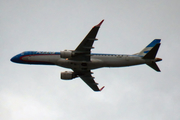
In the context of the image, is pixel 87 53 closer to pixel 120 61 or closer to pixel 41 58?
pixel 120 61

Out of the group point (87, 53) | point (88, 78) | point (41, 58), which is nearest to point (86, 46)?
point (87, 53)

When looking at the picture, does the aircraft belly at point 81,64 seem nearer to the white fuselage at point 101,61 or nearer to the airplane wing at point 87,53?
the white fuselage at point 101,61

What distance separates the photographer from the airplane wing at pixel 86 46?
155 feet

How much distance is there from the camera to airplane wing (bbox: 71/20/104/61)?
4736 centimetres

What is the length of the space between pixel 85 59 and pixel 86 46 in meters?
3.50

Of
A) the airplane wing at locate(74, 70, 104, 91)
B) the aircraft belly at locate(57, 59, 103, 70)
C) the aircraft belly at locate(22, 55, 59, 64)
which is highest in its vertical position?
the aircraft belly at locate(22, 55, 59, 64)

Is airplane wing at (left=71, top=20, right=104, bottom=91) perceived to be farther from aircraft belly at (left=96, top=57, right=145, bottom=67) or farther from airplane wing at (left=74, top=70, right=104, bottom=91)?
aircraft belly at (left=96, top=57, right=145, bottom=67)

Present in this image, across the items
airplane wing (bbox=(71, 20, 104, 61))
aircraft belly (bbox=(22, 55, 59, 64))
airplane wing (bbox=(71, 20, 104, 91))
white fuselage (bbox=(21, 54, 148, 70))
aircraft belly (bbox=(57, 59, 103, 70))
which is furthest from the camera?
aircraft belly (bbox=(22, 55, 59, 64))

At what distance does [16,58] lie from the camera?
190ft

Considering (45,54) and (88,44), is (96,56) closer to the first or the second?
(88,44)

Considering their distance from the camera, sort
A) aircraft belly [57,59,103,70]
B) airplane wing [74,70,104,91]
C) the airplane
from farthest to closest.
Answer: airplane wing [74,70,104,91] < aircraft belly [57,59,103,70] < the airplane

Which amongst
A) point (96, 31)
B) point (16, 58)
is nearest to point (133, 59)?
point (96, 31)

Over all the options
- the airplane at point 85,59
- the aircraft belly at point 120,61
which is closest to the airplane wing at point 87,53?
the airplane at point 85,59

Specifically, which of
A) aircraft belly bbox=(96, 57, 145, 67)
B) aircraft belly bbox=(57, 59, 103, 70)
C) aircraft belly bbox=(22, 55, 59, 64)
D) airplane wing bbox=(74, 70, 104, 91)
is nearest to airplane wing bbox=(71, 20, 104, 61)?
aircraft belly bbox=(57, 59, 103, 70)
